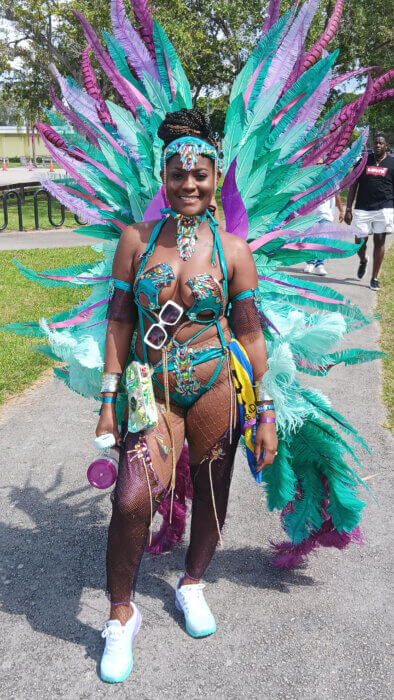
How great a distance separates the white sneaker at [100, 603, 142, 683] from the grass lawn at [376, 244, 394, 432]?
170 centimetres

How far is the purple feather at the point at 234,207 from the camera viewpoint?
7.93ft

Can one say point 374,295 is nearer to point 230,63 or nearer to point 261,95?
point 261,95

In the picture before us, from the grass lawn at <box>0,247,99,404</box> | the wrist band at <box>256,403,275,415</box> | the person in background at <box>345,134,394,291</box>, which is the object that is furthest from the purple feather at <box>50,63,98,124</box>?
the person in background at <box>345,134,394,291</box>

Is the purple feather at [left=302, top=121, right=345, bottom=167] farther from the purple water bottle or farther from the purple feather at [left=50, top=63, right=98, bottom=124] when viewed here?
the purple water bottle

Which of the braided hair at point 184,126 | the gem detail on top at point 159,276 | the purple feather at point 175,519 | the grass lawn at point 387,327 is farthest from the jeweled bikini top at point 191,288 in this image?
the grass lawn at point 387,327

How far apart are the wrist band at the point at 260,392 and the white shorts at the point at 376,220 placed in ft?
21.6

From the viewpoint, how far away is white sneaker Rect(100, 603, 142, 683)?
2.27 metres

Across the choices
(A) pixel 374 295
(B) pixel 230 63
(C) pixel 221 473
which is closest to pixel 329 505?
(C) pixel 221 473

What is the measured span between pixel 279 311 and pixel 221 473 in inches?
28.1

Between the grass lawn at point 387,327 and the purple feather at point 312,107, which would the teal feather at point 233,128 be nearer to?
the purple feather at point 312,107

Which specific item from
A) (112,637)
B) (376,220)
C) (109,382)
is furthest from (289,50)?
(376,220)

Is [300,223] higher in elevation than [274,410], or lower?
higher

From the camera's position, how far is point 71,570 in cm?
291

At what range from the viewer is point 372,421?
15.3 feet
